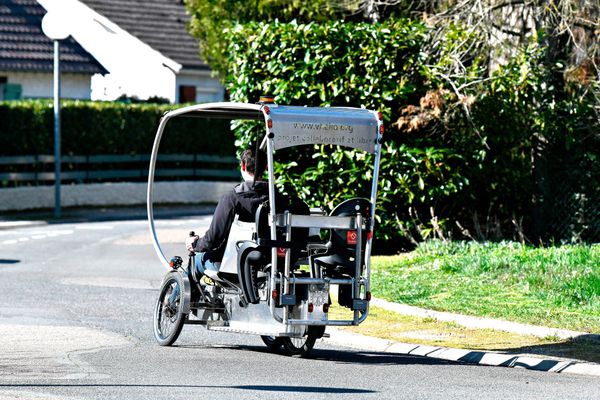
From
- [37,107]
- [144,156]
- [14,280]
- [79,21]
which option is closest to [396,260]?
[14,280]

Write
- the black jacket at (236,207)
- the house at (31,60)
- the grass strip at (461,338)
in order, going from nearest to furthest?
the black jacket at (236,207) < the grass strip at (461,338) < the house at (31,60)

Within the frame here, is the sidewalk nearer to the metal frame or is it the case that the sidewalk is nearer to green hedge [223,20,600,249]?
the metal frame

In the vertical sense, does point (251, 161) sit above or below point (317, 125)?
below

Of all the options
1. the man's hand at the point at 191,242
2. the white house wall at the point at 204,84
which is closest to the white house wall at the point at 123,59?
the white house wall at the point at 204,84

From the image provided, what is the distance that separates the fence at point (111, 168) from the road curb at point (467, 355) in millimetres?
17697

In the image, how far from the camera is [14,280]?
17.0m

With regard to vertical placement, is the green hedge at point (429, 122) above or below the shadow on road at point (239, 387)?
above

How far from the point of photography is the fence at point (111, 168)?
29203 mm

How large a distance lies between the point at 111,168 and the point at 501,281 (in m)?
18.5

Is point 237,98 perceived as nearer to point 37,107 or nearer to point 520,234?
point 520,234

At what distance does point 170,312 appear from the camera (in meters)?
11.6

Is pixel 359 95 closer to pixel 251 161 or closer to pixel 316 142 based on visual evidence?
pixel 251 161

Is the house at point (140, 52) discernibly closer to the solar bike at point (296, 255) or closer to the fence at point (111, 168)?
the fence at point (111, 168)

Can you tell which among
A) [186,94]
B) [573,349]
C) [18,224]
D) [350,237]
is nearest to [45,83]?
[186,94]
